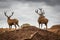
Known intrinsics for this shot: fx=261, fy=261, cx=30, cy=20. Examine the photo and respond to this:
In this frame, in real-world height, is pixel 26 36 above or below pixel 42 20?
below

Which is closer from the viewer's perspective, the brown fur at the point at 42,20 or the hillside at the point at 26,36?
the hillside at the point at 26,36

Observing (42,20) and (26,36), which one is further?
(42,20)

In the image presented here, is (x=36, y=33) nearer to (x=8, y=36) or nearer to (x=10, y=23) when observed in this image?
(x=8, y=36)

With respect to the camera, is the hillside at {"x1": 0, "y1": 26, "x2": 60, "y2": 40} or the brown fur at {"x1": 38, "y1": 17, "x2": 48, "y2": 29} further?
the brown fur at {"x1": 38, "y1": 17, "x2": 48, "y2": 29}

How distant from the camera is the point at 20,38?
90.5ft

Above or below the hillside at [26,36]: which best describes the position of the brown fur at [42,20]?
above

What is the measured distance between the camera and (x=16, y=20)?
144 feet

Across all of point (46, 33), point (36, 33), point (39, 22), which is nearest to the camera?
point (36, 33)

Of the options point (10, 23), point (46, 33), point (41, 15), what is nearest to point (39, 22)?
point (41, 15)

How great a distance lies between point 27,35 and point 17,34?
1.17 meters

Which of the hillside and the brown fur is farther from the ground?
the brown fur

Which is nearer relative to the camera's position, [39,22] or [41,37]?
[41,37]

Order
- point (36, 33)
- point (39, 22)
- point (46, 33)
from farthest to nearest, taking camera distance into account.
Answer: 1. point (39, 22)
2. point (46, 33)
3. point (36, 33)

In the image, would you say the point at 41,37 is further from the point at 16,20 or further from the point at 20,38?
the point at 16,20
